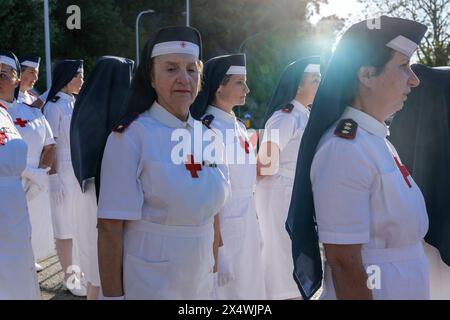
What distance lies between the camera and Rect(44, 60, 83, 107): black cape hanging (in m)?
6.38

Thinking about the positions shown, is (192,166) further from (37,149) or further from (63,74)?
(63,74)

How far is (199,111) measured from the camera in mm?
4617

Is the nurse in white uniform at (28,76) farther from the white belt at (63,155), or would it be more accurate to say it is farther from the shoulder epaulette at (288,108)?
the shoulder epaulette at (288,108)

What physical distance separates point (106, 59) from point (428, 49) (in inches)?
945

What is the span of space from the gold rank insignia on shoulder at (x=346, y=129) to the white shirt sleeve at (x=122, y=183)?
2.93ft

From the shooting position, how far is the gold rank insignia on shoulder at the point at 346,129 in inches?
88.7

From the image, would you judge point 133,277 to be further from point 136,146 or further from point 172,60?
point 172,60

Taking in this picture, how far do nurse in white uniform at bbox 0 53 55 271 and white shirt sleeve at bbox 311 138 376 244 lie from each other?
12.1 ft

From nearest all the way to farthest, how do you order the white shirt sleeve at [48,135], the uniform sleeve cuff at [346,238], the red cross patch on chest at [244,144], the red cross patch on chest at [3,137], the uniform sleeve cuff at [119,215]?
the uniform sleeve cuff at [346,238] → the uniform sleeve cuff at [119,215] → the red cross patch on chest at [3,137] → the red cross patch on chest at [244,144] → the white shirt sleeve at [48,135]

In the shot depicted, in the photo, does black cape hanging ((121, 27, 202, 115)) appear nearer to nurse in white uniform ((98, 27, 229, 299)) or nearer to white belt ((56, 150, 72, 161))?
nurse in white uniform ((98, 27, 229, 299))

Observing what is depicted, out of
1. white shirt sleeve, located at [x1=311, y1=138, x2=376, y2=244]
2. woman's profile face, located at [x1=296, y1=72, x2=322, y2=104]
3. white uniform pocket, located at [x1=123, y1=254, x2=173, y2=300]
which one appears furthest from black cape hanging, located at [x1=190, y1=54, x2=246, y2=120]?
white shirt sleeve, located at [x1=311, y1=138, x2=376, y2=244]

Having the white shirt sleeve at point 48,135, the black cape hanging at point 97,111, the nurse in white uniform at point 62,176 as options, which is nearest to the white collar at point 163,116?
the black cape hanging at point 97,111

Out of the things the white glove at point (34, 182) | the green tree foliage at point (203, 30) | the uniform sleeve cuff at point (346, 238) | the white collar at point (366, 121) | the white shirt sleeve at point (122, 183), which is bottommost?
the white glove at point (34, 182)

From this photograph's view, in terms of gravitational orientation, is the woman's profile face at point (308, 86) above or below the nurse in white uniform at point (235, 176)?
above
